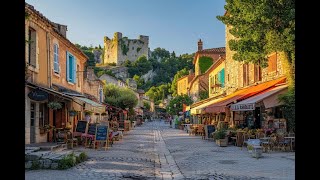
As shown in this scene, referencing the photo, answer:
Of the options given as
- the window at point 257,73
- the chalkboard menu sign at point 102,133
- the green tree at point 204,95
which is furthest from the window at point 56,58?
the green tree at point 204,95

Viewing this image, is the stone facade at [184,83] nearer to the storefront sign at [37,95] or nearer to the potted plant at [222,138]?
the potted plant at [222,138]

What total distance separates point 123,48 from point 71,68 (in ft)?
326

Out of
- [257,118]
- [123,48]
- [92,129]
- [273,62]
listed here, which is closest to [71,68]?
[92,129]

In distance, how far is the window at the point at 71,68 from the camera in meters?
19.8

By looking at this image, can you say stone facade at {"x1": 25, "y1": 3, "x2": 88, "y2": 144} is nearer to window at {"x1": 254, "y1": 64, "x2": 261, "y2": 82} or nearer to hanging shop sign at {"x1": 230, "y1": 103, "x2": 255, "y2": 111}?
hanging shop sign at {"x1": 230, "y1": 103, "x2": 255, "y2": 111}

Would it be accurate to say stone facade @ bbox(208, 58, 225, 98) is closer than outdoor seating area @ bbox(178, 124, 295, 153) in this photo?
No

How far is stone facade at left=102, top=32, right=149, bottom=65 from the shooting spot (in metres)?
118

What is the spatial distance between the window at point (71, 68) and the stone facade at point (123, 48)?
9731 cm

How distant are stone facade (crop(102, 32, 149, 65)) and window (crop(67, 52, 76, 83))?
9731cm

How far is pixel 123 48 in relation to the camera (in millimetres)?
118875

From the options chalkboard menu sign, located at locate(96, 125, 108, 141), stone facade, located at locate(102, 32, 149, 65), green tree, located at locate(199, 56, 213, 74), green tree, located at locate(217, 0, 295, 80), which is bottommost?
chalkboard menu sign, located at locate(96, 125, 108, 141)

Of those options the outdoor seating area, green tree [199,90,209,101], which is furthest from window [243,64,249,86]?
green tree [199,90,209,101]

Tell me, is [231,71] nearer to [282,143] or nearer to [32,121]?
[282,143]
